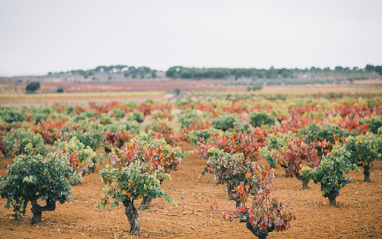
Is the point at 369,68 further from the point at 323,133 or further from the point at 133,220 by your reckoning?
the point at 133,220

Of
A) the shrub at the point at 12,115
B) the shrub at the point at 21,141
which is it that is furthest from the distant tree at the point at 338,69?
the shrub at the point at 21,141

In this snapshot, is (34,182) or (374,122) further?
(374,122)

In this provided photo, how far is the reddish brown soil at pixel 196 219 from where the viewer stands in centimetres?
644

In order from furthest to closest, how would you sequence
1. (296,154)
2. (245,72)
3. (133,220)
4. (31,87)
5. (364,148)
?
(245,72), (31,87), (364,148), (296,154), (133,220)

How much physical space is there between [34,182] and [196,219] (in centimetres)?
439

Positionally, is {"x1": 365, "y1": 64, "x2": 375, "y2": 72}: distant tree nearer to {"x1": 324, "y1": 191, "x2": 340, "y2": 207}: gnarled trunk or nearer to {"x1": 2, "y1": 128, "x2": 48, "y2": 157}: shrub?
{"x1": 324, "y1": 191, "x2": 340, "y2": 207}: gnarled trunk

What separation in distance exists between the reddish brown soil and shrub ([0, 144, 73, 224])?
24.1 inches

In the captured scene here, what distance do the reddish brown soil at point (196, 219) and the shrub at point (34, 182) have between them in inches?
24.1

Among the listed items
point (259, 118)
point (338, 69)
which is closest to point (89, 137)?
point (259, 118)

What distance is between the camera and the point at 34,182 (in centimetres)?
616

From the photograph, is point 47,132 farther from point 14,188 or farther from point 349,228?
point 349,228

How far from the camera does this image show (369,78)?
338ft

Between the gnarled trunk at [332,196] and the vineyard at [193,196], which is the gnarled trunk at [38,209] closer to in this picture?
the vineyard at [193,196]

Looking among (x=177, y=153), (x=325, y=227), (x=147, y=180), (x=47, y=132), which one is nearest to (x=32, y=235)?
(x=147, y=180)
